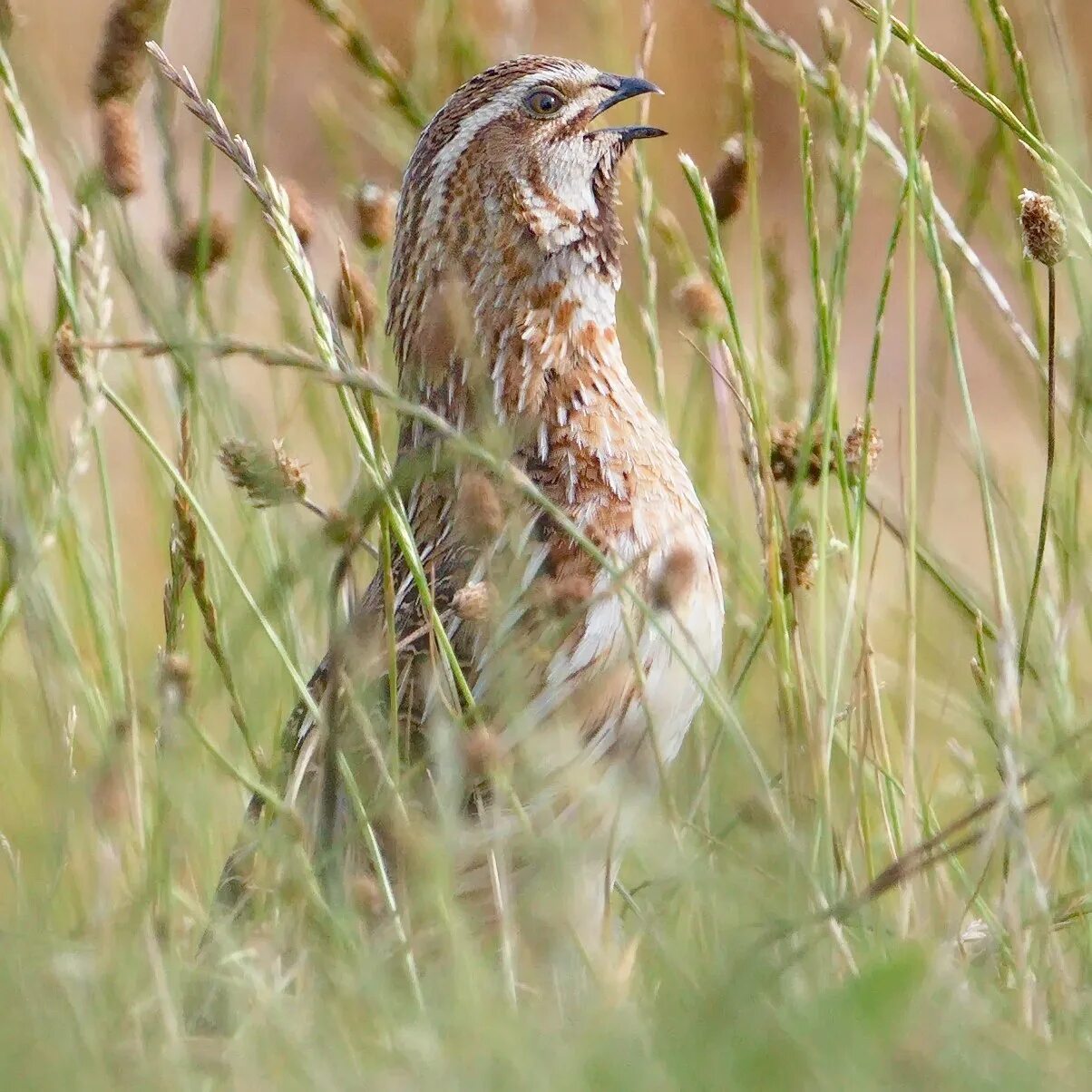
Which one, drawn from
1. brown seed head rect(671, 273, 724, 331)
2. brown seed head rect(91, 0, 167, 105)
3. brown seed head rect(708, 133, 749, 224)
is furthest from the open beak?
brown seed head rect(91, 0, 167, 105)

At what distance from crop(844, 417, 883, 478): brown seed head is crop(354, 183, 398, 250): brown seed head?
30.5 inches

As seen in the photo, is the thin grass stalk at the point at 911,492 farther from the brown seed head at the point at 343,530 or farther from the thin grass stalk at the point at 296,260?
the brown seed head at the point at 343,530

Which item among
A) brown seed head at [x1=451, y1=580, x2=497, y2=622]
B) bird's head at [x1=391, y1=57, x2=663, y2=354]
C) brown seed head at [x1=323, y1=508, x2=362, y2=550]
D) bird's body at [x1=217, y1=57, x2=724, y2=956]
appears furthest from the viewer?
bird's head at [x1=391, y1=57, x2=663, y2=354]

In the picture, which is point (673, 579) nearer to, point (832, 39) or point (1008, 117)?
point (1008, 117)

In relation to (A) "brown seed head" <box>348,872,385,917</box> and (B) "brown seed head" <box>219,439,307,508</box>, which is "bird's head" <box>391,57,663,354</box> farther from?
(A) "brown seed head" <box>348,872,385,917</box>

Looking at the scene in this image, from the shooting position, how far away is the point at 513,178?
2.83 m

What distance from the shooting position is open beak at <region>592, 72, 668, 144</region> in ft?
9.34

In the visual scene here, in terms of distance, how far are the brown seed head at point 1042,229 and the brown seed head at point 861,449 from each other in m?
0.31

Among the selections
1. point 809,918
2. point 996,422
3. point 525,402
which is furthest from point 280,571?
point 996,422

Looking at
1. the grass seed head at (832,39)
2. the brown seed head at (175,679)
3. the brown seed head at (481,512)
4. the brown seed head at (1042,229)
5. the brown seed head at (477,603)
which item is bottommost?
the brown seed head at (175,679)

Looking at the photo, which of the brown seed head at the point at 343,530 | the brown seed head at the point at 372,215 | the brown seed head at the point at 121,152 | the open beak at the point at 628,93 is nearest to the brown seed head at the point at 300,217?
the brown seed head at the point at 372,215

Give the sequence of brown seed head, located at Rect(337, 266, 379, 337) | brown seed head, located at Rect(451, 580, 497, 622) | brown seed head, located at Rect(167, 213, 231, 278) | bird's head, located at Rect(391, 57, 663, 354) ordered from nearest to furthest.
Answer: brown seed head, located at Rect(451, 580, 497, 622) → brown seed head, located at Rect(337, 266, 379, 337) → brown seed head, located at Rect(167, 213, 231, 278) → bird's head, located at Rect(391, 57, 663, 354)

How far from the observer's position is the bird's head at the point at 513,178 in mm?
2816

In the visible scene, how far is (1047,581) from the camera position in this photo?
2.67m
